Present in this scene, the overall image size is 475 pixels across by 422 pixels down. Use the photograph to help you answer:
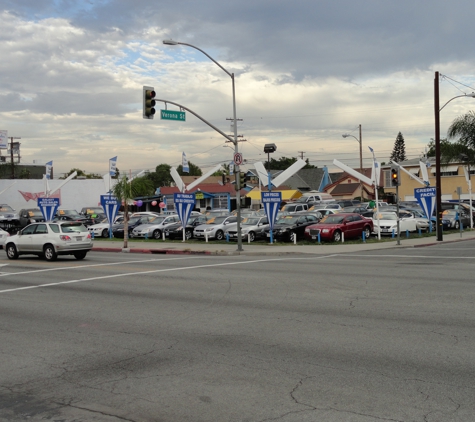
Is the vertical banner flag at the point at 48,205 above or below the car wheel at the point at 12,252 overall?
above

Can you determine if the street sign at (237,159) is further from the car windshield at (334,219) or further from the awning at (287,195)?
the awning at (287,195)

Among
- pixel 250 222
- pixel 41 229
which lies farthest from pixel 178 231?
pixel 41 229

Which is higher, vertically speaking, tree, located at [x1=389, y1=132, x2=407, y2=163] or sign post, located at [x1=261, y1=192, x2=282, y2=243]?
tree, located at [x1=389, y1=132, x2=407, y2=163]

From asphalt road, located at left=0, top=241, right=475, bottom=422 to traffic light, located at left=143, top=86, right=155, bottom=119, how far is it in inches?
344

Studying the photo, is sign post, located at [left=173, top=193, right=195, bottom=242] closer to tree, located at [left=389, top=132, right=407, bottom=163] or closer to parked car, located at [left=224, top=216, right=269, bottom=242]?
parked car, located at [left=224, top=216, right=269, bottom=242]

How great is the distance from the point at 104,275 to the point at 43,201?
26372 mm

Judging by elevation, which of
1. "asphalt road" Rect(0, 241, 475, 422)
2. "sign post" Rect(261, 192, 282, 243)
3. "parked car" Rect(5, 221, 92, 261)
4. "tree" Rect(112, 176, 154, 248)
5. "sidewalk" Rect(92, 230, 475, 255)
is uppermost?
"tree" Rect(112, 176, 154, 248)

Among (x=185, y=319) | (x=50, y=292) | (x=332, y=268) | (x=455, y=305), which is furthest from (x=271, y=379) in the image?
(x=332, y=268)

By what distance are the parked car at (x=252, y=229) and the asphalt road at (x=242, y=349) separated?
16929 millimetres

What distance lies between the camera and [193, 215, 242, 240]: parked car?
114ft

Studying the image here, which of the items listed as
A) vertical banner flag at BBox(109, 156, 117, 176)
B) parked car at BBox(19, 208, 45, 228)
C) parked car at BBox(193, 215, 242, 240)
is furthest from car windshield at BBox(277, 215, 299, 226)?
parked car at BBox(19, 208, 45, 228)

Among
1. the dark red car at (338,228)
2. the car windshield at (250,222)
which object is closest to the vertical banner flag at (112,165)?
the car windshield at (250,222)

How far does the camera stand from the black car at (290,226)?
31.9 m

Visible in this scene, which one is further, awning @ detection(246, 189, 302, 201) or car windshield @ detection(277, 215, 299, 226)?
awning @ detection(246, 189, 302, 201)
